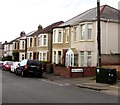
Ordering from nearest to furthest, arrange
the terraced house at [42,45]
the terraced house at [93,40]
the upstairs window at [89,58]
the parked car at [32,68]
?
the parked car at [32,68], the terraced house at [93,40], the upstairs window at [89,58], the terraced house at [42,45]

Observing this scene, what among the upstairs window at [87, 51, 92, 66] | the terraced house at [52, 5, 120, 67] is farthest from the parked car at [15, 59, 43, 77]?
the upstairs window at [87, 51, 92, 66]

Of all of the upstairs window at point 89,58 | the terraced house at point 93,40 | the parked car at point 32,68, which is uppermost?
the terraced house at point 93,40

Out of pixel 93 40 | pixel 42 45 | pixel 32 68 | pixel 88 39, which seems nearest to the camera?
pixel 32 68

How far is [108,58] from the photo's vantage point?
34219 mm

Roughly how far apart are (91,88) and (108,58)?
15012 millimetres

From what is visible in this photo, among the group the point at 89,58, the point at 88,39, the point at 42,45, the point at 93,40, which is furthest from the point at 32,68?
the point at 42,45

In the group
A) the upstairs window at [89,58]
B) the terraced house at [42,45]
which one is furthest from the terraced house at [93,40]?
the terraced house at [42,45]

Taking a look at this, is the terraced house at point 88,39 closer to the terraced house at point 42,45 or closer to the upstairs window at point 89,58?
the upstairs window at point 89,58

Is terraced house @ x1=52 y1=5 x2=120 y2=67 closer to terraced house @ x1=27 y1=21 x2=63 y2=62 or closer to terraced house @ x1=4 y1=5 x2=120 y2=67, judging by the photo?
terraced house @ x1=4 y1=5 x2=120 y2=67

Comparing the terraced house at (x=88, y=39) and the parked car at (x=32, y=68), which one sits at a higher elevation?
the terraced house at (x=88, y=39)

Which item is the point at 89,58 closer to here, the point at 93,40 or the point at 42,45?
the point at 93,40

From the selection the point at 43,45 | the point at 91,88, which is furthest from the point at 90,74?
the point at 43,45

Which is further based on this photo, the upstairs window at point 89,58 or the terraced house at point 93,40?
the upstairs window at point 89,58

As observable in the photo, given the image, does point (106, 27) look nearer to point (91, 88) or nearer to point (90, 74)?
point (90, 74)
